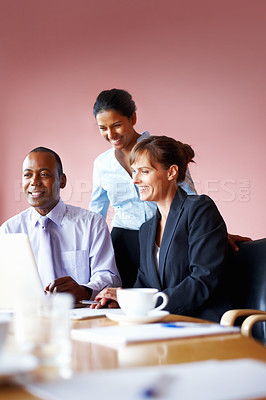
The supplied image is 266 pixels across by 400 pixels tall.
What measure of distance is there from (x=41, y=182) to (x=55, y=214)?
15cm

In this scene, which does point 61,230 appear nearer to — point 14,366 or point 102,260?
point 102,260

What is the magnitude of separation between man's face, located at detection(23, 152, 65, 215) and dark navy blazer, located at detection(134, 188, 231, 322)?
50cm

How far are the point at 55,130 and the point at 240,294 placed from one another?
2520 millimetres

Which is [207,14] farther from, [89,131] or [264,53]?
[89,131]

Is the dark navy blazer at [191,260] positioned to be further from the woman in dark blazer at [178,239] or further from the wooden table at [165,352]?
the wooden table at [165,352]

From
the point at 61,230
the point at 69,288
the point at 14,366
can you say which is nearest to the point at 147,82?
the point at 61,230

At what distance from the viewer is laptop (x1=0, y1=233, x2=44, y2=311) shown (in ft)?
4.54

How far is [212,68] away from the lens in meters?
3.45

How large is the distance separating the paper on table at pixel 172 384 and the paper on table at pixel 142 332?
22 centimetres

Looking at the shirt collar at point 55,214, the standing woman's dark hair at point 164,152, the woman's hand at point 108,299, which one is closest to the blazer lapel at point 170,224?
the standing woman's dark hair at point 164,152

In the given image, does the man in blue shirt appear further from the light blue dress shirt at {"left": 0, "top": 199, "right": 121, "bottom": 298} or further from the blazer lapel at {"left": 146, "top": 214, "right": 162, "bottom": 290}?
the blazer lapel at {"left": 146, "top": 214, "right": 162, "bottom": 290}

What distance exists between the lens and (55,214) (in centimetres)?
231

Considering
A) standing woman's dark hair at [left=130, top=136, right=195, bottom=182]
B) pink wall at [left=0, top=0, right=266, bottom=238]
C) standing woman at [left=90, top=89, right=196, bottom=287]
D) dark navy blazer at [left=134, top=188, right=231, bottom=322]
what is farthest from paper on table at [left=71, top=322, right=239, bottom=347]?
pink wall at [left=0, top=0, right=266, bottom=238]

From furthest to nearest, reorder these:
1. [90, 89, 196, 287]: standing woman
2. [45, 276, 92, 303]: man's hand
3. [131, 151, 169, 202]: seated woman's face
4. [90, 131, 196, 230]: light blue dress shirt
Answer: [90, 131, 196, 230]: light blue dress shirt < [90, 89, 196, 287]: standing woman < [131, 151, 169, 202]: seated woman's face < [45, 276, 92, 303]: man's hand
